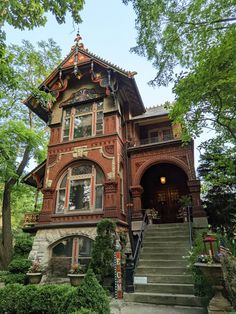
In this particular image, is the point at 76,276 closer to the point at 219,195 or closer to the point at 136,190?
the point at 136,190

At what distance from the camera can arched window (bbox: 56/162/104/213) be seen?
36.5 feet

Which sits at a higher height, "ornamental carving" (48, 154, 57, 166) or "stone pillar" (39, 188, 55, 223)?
"ornamental carving" (48, 154, 57, 166)

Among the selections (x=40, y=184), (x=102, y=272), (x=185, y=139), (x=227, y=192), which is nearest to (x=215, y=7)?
(x=185, y=139)

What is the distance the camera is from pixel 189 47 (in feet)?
27.6

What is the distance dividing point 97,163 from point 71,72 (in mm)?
6396

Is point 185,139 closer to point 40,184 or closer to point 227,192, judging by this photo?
point 227,192

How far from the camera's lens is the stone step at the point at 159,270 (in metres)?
7.78

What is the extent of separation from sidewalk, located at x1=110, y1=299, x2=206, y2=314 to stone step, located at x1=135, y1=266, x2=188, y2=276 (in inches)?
55.9

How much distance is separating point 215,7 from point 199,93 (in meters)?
2.72

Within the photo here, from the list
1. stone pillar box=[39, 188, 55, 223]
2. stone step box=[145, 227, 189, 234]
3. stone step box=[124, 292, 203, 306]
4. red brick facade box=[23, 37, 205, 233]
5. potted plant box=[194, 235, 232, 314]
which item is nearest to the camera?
potted plant box=[194, 235, 232, 314]

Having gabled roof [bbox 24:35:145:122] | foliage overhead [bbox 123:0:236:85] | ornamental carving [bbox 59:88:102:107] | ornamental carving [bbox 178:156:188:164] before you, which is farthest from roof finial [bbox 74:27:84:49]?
ornamental carving [bbox 178:156:188:164]

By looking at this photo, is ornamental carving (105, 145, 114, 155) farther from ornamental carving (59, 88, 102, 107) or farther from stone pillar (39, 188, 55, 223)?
stone pillar (39, 188, 55, 223)

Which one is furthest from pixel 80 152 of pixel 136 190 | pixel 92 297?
pixel 92 297

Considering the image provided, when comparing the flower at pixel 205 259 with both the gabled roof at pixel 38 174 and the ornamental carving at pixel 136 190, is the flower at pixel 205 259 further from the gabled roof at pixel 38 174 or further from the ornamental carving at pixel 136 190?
the gabled roof at pixel 38 174
